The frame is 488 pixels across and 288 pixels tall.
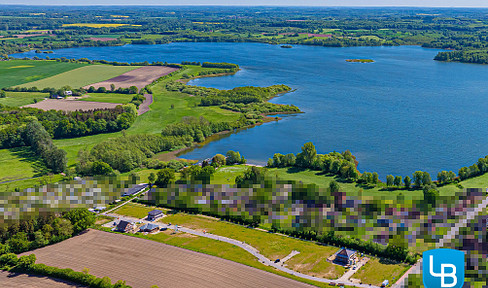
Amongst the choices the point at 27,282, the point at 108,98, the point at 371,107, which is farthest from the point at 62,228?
the point at 371,107

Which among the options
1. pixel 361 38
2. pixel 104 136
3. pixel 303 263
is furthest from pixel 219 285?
pixel 361 38

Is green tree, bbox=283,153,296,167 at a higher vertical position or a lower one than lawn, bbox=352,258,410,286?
higher

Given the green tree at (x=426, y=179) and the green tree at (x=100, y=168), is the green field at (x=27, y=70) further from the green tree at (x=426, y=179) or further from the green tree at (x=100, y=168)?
the green tree at (x=426, y=179)

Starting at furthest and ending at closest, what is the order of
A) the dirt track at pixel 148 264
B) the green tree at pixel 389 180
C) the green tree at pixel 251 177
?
1. the green tree at pixel 389 180
2. the green tree at pixel 251 177
3. the dirt track at pixel 148 264

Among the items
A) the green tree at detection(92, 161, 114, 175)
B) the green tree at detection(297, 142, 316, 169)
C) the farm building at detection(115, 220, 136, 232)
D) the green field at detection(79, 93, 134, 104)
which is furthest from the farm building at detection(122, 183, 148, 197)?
the green field at detection(79, 93, 134, 104)

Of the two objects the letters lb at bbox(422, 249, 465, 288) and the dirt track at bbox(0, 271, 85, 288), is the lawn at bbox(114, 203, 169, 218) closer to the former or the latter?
the dirt track at bbox(0, 271, 85, 288)

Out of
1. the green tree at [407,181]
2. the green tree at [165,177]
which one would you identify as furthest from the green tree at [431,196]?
the green tree at [165,177]

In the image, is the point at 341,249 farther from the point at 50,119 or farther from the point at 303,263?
the point at 50,119
